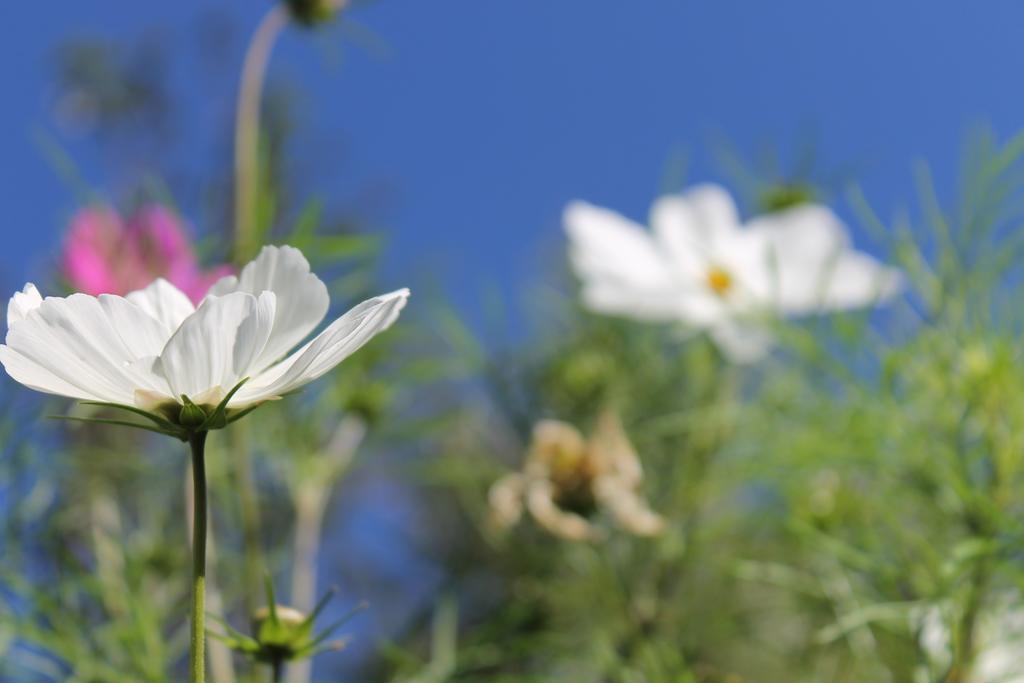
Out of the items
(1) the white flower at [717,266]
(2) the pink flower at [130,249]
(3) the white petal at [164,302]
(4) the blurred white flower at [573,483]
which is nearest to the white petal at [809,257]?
(1) the white flower at [717,266]

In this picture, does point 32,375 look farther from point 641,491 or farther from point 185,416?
point 641,491

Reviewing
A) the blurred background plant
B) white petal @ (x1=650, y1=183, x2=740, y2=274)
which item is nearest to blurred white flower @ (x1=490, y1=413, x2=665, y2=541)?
the blurred background plant

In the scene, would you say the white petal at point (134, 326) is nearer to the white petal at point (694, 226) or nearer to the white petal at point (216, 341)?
the white petal at point (216, 341)

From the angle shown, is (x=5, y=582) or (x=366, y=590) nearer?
(x=5, y=582)

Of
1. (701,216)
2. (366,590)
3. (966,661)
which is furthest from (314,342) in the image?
(366,590)

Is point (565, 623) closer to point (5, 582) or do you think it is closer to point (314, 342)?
point (5, 582)

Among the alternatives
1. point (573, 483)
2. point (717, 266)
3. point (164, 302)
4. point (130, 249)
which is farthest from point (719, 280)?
point (164, 302)

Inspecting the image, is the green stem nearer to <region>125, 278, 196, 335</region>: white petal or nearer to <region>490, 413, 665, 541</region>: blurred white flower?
<region>125, 278, 196, 335</region>: white petal
